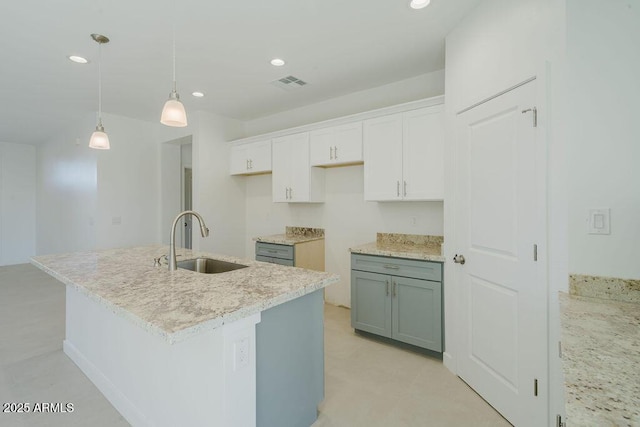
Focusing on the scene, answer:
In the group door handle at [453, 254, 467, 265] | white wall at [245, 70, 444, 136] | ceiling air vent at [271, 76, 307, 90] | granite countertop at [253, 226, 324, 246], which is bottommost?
door handle at [453, 254, 467, 265]

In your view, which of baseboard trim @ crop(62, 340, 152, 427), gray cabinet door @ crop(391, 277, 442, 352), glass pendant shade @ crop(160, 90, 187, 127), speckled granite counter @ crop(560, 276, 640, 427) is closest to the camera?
speckled granite counter @ crop(560, 276, 640, 427)

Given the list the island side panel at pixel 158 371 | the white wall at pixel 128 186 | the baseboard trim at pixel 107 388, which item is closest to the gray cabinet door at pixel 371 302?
the island side panel at pixel 158 371

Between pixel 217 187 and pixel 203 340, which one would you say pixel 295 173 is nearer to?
pixel 217 187

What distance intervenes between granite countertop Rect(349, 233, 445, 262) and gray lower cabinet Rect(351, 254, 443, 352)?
0.06m

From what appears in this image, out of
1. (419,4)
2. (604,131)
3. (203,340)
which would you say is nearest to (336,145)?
(419,4)

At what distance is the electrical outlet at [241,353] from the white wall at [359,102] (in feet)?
9.91

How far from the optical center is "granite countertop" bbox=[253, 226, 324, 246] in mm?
3780

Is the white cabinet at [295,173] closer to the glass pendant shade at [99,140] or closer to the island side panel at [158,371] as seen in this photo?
the glass pendant shade at [99,140]

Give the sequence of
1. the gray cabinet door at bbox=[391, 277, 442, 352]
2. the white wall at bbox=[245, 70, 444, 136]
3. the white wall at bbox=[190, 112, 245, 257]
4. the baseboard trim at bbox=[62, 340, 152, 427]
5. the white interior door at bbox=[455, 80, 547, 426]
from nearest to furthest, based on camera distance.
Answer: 1. the white interior door at bbox=[455, 80, 547, 426]
2. the baseboard trim at bbox=[62, 340, 152, 427]
3. the gray cabinet door at bbox=[391, 277, 442, 352]
4. the white wall at bbox=[245, 70, 444, 136]
5. the white wall at bbox=[190, 112, 245, 257]

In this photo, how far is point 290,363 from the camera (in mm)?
1671

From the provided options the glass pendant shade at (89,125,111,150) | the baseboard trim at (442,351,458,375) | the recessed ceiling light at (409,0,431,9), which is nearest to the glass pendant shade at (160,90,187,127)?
the glass pendant shade at (89,125,111,150)

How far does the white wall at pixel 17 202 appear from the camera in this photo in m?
6.64

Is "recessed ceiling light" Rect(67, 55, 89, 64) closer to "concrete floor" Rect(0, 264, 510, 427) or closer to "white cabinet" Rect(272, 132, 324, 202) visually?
"white cabinet" Rect(272, 132, 324, 202)

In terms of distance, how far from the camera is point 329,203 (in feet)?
13.3
